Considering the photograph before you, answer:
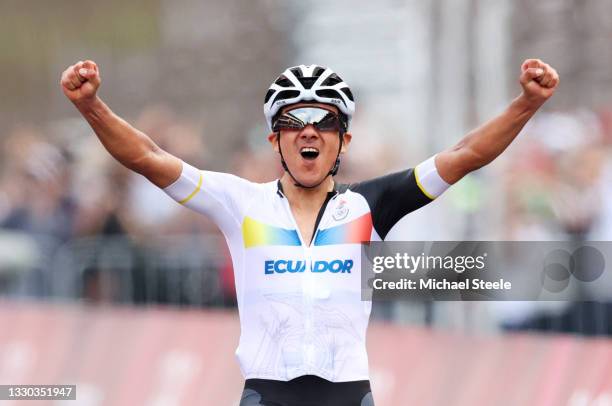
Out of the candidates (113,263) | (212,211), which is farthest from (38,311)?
(212,211)

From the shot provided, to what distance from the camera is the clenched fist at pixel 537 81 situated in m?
7.24

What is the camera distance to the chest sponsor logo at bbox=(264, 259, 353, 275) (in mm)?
7324

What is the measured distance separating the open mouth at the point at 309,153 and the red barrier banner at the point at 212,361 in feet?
12.2

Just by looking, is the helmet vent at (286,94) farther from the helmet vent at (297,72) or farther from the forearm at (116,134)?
the forearm at (116,134)

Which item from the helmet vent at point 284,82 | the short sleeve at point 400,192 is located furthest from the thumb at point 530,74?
the helmet vent at point 284,82

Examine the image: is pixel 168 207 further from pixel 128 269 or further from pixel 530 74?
pixel 530 74

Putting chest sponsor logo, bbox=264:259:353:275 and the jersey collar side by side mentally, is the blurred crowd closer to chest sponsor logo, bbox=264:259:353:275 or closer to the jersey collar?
the jersey collar

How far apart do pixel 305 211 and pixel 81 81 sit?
1.19m

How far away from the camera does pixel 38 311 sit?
1578 cm

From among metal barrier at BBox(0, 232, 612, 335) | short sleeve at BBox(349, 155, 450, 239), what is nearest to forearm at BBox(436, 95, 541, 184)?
short sleeve at BBox(349, 155, 450, 239)

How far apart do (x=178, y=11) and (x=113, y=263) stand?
31.6ft

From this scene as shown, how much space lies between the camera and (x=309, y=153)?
24.3 feet
